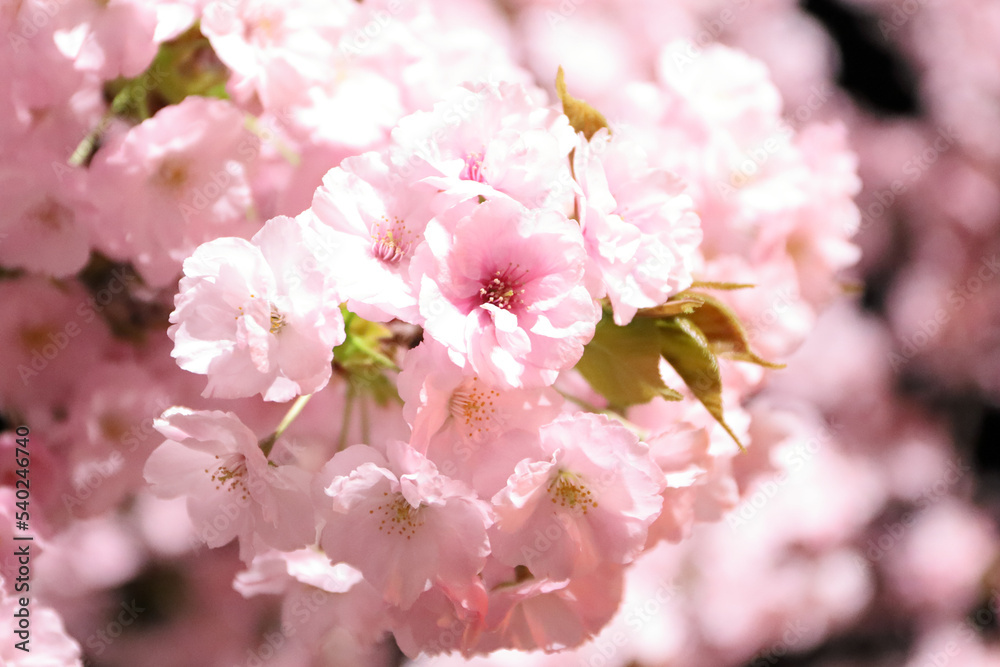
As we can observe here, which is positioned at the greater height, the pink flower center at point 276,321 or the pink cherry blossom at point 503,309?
the pink cherry blossom at point 503,309

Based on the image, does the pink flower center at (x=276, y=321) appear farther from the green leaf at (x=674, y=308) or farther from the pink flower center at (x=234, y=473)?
the green leaf at (x=674, y=308)

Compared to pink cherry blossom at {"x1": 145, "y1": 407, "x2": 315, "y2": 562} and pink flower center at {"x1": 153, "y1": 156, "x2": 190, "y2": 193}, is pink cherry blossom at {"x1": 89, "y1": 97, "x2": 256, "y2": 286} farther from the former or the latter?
pink cherry blossom at {"x1": 145, "y1": 407, "x2": 315, "y2": 562}

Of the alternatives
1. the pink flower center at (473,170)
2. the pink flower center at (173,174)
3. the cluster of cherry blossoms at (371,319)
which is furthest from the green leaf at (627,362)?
the pink flower center at (173,174)

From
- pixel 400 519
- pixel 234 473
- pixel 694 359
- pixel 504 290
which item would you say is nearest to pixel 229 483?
pixel 234 473

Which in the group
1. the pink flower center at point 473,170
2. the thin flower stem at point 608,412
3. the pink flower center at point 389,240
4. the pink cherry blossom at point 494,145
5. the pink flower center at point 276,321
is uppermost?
the pink cherry blossom at point 494,145

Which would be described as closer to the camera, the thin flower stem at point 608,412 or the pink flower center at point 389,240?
the pink flower center at point 389,240

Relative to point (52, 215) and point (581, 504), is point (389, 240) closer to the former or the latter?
point (581, 504)

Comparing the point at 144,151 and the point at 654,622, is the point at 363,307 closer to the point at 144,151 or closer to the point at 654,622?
the point at 144,151

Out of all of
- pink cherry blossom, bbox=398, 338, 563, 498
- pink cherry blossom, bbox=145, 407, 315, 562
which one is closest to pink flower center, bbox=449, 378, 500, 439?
pink cherry blossom, bbox=398, 338, 563, 498
